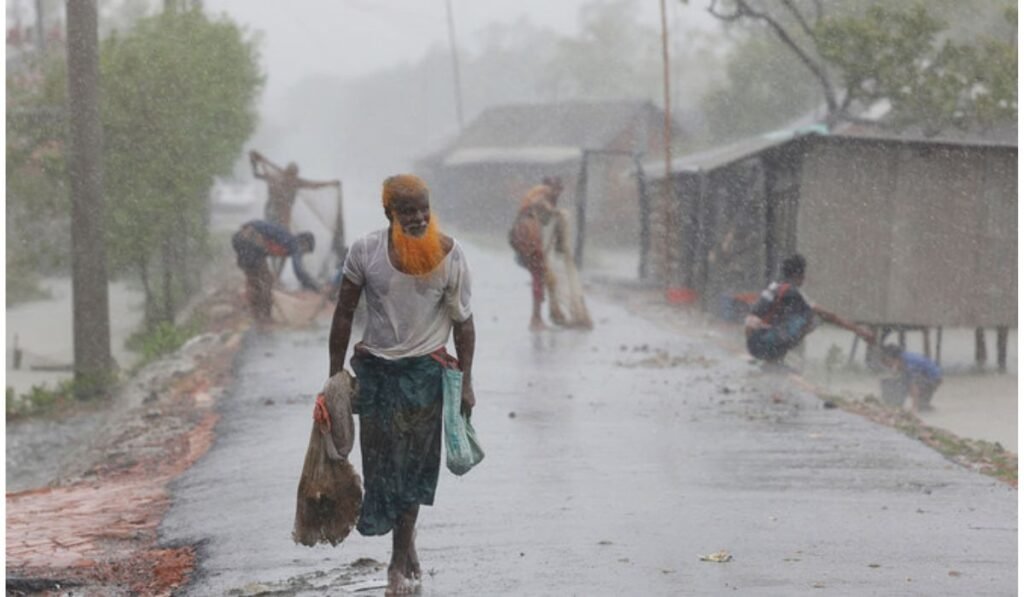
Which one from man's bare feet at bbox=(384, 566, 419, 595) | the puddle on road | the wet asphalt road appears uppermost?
man's bare feet at bbox=(384, 566, 419, 595)

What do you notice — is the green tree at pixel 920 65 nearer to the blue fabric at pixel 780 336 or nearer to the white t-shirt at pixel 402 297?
the blue fabric at pixel 780 336

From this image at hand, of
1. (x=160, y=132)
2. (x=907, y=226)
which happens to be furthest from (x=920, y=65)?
(x=160, y=132)

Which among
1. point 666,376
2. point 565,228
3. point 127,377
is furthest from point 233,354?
point 666,376

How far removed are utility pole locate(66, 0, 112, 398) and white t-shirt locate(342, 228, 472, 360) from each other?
11088 mm

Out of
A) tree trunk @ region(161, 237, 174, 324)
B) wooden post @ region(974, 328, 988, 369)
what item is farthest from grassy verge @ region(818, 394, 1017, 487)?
tree trunk @ region(161, 237, 174, 324)

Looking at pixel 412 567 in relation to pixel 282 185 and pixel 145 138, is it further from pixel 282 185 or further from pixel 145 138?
pixel 145 138

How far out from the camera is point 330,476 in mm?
6727

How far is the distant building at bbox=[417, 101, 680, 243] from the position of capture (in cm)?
5416

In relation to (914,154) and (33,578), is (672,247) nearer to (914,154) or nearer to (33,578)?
(914,154)

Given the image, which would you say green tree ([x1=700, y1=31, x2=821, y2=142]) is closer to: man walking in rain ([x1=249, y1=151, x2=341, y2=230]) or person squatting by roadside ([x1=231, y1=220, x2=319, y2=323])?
man walking in rain ([x1=249, y1=151, x2=341, y2=230])

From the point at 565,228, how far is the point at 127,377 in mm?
5250

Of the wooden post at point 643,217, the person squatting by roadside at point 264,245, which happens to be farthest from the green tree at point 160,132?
the wooden post at point 643,217

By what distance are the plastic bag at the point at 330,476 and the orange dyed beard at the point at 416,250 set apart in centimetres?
48

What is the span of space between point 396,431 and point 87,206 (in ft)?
37.3
